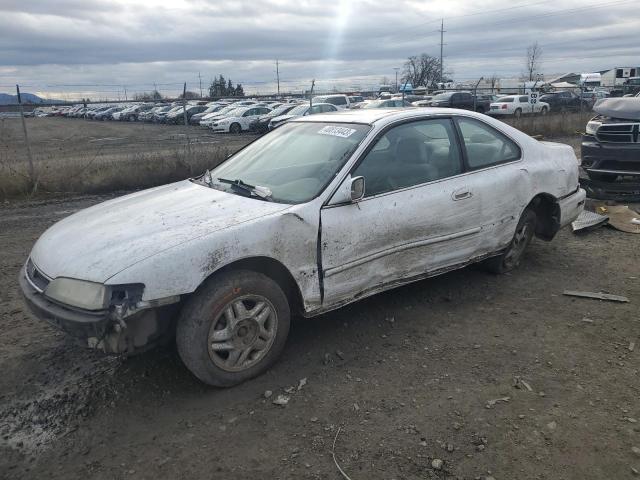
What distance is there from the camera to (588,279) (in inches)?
196

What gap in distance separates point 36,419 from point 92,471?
0.68 meters

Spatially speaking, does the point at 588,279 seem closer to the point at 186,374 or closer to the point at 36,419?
the point at 186,374

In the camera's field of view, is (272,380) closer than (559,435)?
No

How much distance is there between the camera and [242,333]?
3266 mm

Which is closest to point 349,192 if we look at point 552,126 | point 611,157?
point 611,157

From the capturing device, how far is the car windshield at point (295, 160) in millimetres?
3680

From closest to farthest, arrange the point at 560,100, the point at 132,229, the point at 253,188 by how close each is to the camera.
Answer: the point at 132,229 → the point at 253,188 → the point at 560,100

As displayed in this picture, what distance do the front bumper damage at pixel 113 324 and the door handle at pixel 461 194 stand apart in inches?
89.9

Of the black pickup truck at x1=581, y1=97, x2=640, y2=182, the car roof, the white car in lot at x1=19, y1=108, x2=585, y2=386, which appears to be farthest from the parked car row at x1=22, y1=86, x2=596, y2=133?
the white car in lot at x1=19, y1=108, x2=585, y2=386

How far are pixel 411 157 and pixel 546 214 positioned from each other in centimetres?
189

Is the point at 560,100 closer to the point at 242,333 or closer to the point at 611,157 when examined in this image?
the point at 611,157

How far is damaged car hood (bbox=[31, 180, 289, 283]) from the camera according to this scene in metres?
2.98

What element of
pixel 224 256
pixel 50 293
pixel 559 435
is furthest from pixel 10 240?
pixel 559 435

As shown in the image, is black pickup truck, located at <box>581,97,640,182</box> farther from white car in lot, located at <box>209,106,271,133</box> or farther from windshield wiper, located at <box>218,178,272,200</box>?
white car in lot, located at <box>209,106,271,133</box>
